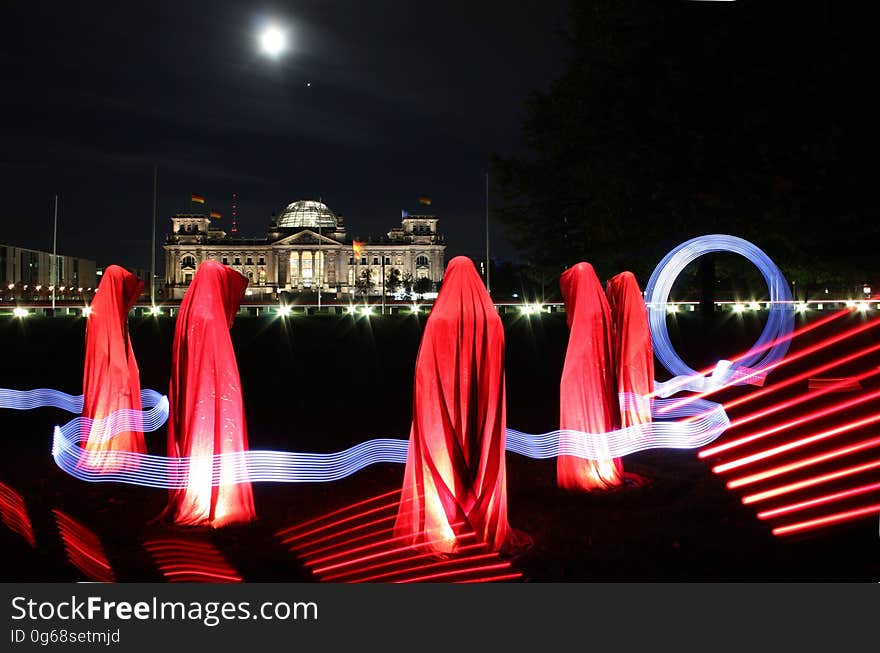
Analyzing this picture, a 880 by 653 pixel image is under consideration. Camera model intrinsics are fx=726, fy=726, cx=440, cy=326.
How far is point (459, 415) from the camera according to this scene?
5.53 metres

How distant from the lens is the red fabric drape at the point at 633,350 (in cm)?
904

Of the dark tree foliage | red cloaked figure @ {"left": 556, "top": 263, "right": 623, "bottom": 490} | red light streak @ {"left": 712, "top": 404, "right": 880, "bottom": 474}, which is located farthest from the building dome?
red cloaked figure @ {"left": 556, "top": 263, "right": 623, "bottom": 490}

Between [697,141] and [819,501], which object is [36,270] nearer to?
[697,141]

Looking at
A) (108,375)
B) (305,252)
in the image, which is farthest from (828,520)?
(305,252)

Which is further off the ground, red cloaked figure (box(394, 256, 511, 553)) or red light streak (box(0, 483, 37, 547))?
red cloaked figure (box(394, 256, 511, 553))

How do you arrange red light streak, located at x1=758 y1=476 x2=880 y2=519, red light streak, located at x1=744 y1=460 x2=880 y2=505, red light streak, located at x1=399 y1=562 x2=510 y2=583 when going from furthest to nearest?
red light streak, located at x1=744 y1=460 x2=880 y2=505 → red light streak, located at x1=758 y1=476 x2=880 y2=519 → red light streak, located at x1=399 y1=562 x2=510 y2=583

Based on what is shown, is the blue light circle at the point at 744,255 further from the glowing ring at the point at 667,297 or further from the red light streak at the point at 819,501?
the red light streak at the point at 819,501

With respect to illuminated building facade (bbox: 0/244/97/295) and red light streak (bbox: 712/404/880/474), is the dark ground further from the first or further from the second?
illuminated building facade (bbox: 0/244/97/295)

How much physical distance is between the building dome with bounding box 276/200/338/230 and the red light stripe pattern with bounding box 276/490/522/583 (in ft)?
402

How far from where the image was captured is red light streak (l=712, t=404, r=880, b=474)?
8.20 m

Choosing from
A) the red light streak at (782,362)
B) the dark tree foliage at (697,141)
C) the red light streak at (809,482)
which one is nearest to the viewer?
the red light streak at (809,482)

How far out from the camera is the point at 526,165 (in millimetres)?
21797

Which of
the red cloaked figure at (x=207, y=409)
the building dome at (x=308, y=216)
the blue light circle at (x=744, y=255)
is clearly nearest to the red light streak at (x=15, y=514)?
the red cloaked figure at (x=207, y=409)

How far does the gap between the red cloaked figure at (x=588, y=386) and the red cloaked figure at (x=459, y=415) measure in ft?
5.92
